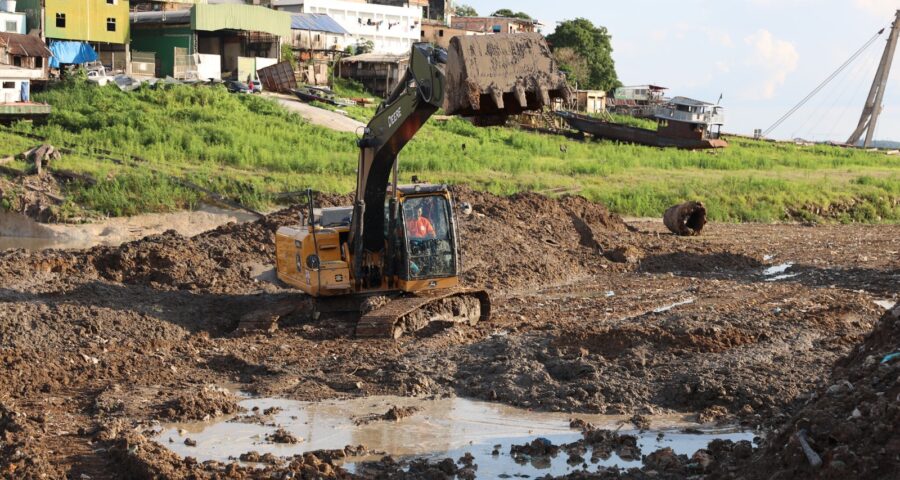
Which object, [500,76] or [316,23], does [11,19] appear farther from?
[500,76]

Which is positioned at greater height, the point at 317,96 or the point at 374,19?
the point at 374,19

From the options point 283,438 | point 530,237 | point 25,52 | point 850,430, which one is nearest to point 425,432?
point 283,438

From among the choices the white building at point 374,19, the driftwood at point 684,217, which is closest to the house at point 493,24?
the white building at point 374,19

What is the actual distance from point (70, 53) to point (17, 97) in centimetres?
1132

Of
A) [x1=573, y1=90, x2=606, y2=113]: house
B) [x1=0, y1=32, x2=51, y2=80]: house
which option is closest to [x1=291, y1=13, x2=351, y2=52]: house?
[x1=573, y1=90, x2=606, y2=113]: house

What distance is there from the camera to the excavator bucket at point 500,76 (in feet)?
38.5

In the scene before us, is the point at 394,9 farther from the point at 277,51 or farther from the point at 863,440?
the point at 863,440

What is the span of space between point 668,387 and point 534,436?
2005 mm

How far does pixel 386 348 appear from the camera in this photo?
14.3m

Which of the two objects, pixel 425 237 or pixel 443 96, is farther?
pixel 425 237

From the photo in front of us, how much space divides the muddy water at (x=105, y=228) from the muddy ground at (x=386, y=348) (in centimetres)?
465

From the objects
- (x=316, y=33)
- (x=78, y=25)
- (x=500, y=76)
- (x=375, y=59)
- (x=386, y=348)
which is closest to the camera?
(x=500, y=76)

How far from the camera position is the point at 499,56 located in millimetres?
11852

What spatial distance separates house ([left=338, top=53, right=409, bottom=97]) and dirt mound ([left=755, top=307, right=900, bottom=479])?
53.3m
